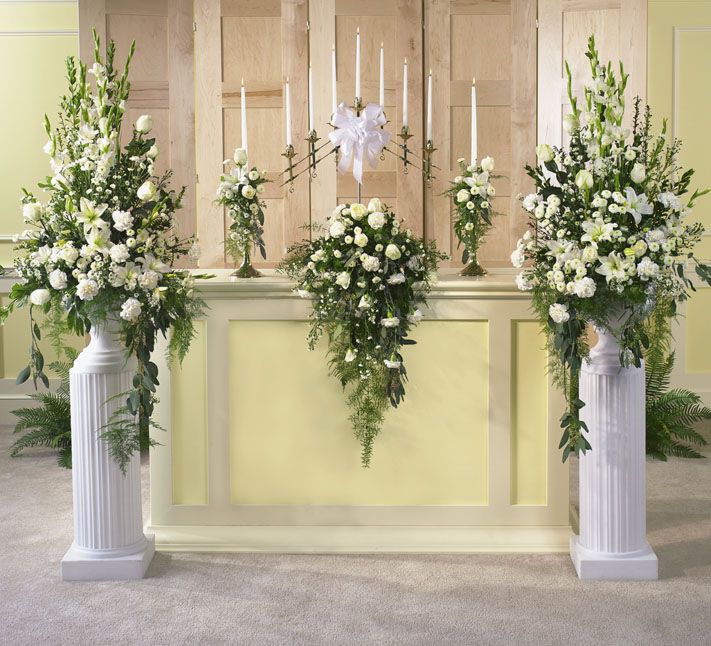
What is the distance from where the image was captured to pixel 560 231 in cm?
311

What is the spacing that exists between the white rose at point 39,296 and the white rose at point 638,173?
1.86m

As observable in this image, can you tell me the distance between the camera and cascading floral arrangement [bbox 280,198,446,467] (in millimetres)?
3270

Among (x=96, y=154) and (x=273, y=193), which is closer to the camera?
(x=96, y=154)

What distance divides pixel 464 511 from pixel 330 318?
0.89 meters

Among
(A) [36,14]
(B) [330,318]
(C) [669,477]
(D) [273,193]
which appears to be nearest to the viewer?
(B) [330,318]

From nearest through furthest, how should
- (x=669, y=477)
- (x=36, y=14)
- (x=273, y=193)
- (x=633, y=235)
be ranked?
1. (x=633, y=235)
2. (x=669, y=477)
3. (x=273, y=193)
4. (x=36, y=14)

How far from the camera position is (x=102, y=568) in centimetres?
334

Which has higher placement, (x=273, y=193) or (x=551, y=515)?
(x=273, y=193)

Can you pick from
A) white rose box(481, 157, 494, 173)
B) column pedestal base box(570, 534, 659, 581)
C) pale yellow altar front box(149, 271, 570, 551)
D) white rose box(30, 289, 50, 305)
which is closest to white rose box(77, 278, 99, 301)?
white rose box(30, 289, 50, 305)

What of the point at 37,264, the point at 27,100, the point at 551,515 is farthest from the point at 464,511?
the point at 27,100

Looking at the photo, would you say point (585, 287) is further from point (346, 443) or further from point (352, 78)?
point (352, 78)

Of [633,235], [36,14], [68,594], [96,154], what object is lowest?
[68,594]

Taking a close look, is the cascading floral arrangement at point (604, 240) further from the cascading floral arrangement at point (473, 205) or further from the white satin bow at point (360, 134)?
the white satin bow at point (360, 134)

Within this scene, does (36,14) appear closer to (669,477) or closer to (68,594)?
(68,594)
